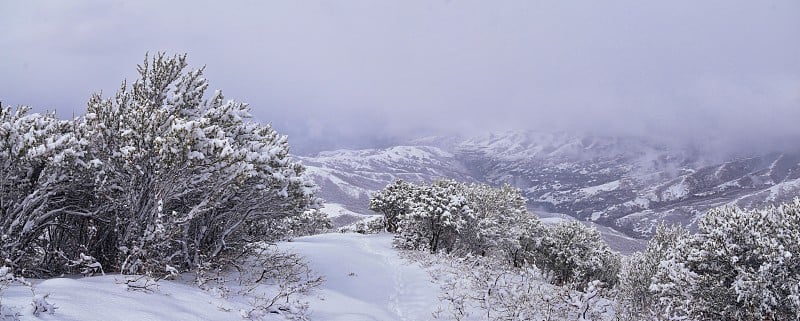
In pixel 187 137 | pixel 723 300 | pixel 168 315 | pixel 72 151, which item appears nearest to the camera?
pixel 168 315

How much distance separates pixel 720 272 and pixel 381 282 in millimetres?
12272

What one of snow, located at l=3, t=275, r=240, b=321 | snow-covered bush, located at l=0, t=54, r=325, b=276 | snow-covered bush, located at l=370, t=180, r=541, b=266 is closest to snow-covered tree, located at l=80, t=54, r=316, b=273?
snow-covered bush, located at l=0, t=54, r=325, b=276

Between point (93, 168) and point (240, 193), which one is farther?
point (240, 193)

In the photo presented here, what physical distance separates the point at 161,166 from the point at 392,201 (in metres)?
35.1

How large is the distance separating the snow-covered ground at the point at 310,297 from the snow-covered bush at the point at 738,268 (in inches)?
374

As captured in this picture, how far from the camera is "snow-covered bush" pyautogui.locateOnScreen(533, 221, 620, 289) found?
47156 millimetres

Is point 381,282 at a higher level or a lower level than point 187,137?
lower

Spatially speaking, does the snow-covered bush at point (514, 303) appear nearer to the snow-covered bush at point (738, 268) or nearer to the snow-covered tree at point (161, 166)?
the snow-covered bush at point (738, 268)

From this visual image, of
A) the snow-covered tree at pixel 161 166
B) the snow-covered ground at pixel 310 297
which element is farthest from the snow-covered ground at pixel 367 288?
the snow-covered tree at pixel 161 166

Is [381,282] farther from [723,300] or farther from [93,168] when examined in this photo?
[723,300]

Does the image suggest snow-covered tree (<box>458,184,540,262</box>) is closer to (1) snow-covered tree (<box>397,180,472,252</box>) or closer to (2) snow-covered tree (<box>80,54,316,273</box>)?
(1) snow-covered tree (<box>397,180,472,252</box>)

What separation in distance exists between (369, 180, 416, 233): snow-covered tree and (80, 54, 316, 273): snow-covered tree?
99.4 ft

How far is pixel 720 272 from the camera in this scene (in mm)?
16016

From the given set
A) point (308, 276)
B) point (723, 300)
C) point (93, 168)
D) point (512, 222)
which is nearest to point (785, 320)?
point (723, 300)
